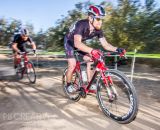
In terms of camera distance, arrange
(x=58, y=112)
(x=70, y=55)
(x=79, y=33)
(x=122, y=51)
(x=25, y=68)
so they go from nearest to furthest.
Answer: (x=122, y=51) < (x=79, y=33) < (x=58, y=112) < (x=70, y=55) < (x=25, y=68)

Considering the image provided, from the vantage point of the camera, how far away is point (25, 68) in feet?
33.4

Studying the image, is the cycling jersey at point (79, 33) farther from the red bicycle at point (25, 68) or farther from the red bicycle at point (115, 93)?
the red bicycle at point (25, 68)

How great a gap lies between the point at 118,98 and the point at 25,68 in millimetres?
5936

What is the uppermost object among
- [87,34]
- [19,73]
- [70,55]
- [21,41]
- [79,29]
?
[79,29]

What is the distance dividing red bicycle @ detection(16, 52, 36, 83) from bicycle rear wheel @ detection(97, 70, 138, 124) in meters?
4.84

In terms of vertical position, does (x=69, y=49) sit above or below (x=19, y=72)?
above

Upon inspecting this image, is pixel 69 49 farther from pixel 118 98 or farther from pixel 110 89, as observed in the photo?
pixel 118 98

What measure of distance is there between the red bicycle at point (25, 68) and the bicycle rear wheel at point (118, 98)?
4.84 meters

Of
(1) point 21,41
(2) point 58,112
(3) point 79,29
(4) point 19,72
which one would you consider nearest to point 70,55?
(3) point 79,29

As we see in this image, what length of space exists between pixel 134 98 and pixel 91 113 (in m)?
1.30

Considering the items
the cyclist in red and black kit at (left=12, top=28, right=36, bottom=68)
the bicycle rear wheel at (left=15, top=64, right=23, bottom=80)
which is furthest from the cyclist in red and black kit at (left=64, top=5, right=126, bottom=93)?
the bicycle rear wheel at (left=15, top=64, right=23, bottom=80)

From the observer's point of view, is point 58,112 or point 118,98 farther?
point 58,112

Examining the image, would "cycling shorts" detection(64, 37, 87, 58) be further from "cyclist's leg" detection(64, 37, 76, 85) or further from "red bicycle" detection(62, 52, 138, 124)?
"red bicycle" detection(62, 52, 138, 124)

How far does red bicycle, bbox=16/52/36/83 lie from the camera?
9680 mm
